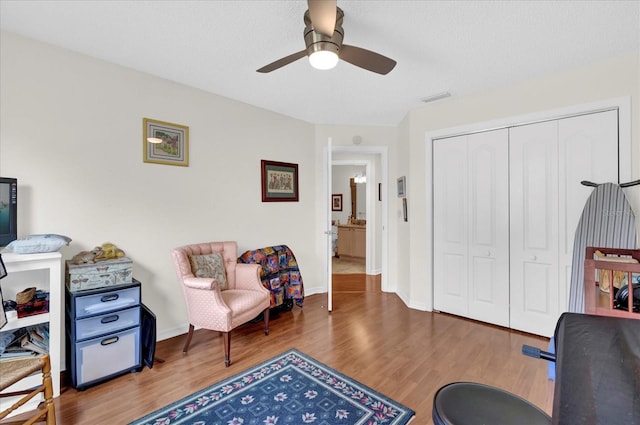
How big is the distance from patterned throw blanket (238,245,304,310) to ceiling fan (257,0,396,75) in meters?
2.07

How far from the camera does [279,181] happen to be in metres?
3.91

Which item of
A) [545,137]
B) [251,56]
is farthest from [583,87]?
[251,56]

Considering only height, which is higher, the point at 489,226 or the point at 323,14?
the point at 323,14

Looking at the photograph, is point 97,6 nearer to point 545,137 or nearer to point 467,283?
point 545,137

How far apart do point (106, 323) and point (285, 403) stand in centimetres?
141

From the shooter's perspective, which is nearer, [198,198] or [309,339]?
[309,339]

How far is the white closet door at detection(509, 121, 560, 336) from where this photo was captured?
2.80 metres

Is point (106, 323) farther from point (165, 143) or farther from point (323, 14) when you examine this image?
point (323, 14)

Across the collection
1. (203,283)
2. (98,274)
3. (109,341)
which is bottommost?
(109,341)

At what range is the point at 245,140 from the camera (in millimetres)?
3533

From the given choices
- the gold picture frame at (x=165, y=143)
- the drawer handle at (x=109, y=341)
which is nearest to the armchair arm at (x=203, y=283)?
the drawer handle at (x=109, y=341)

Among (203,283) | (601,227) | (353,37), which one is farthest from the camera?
(203,283)

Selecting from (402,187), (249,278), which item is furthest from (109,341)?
(402,187)

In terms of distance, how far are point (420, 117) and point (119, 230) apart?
11.1 ft
